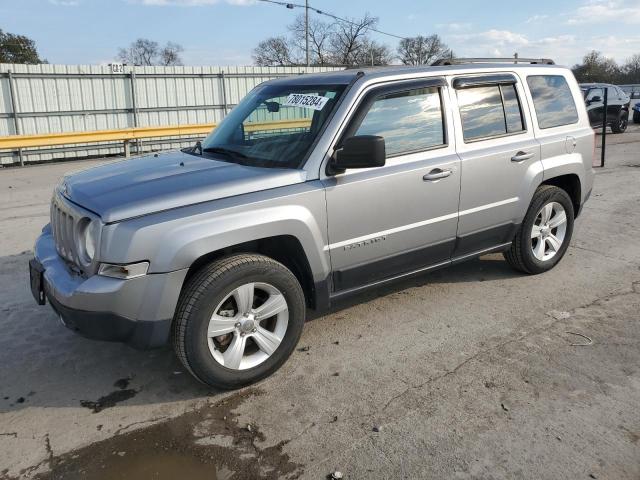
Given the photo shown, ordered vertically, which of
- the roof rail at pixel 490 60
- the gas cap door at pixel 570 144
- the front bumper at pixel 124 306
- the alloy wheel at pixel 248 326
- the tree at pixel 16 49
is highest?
the tree at pixel 16 49

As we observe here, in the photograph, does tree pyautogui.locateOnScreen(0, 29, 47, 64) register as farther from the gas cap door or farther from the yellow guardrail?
the gas cap door

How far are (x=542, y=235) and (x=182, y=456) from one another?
153 inches

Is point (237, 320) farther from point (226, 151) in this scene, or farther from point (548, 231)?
point (548, 231)

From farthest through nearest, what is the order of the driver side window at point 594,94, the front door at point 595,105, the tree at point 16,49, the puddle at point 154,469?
the tree at point 16,49 → the driver side window at point 594,94 → the front door at point 595,105 → the puddle at point 154,469

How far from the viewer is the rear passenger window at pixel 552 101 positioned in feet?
16.4

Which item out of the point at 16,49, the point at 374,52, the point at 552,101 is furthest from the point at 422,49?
the point at 552,101

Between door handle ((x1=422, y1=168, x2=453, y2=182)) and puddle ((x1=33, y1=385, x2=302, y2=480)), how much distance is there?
2.14 meters

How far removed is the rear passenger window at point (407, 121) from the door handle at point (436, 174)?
0.20m

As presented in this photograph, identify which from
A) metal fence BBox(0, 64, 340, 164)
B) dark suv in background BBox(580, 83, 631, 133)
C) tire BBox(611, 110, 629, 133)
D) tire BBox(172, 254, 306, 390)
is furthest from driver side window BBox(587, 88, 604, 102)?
tire BBox(172, 254, 306, 390)

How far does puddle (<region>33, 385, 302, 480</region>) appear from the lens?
2.74 metres

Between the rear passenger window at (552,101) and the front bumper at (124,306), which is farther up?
the rear passenger window at (552,101)

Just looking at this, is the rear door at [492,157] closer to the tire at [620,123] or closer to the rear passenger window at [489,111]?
the rear passenger window at [489,111]

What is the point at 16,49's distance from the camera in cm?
5197

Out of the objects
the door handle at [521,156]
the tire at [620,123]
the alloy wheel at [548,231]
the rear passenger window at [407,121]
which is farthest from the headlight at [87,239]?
the tire at [620,123]
